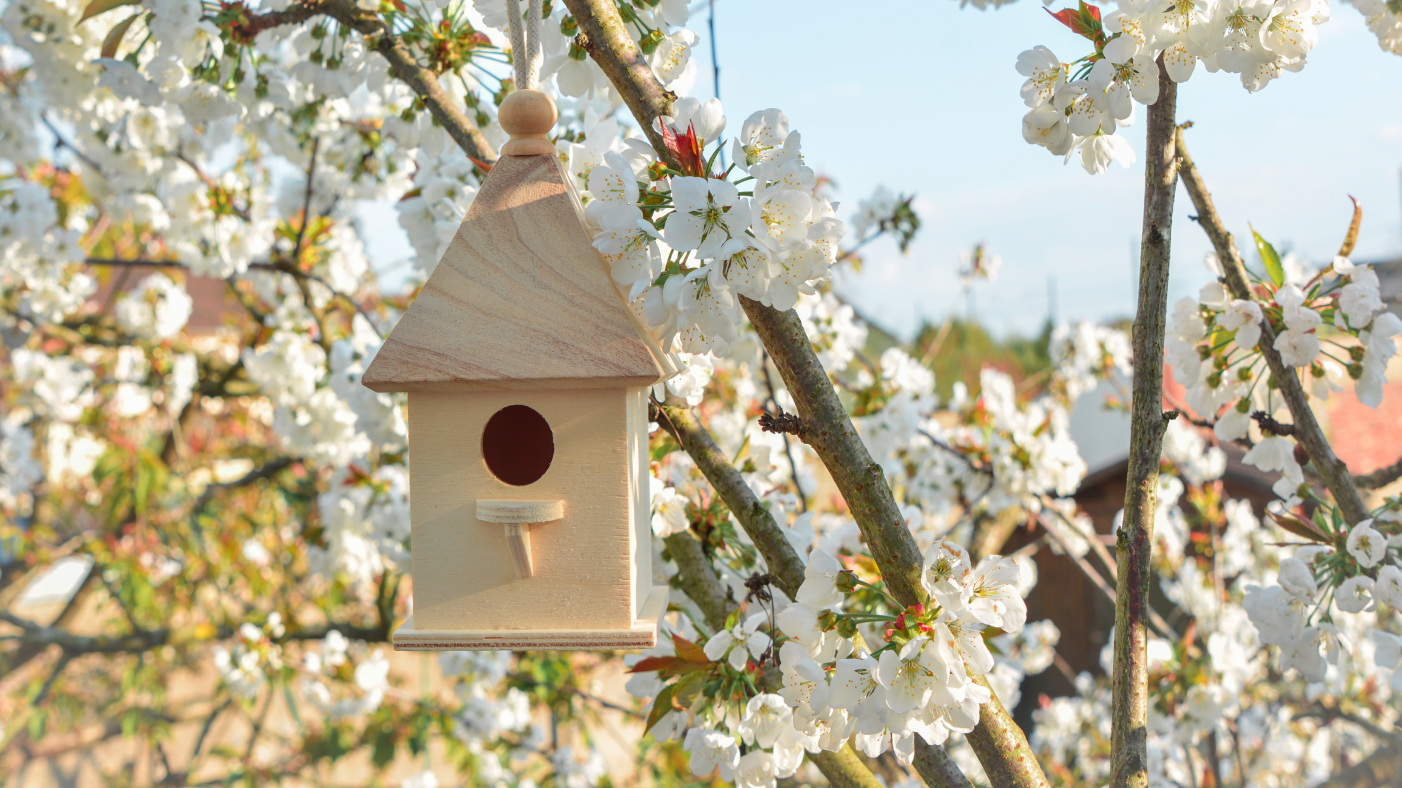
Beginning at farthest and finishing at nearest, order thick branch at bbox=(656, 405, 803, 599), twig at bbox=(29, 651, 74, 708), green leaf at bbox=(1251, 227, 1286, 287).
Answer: twig at bbox=(29, 651, 74, 708) < green leaf at bbox=(1251, 227, 1286, 287) < thick branch at bbox=(656, 405, 803, 599)


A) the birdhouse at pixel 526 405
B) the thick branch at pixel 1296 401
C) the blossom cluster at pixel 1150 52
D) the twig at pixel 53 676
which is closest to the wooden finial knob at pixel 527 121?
the birdhouse at pixel 526 405

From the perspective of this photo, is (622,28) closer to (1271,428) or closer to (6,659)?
(1271,428)

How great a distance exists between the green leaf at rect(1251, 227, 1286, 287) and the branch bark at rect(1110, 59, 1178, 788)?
458mm

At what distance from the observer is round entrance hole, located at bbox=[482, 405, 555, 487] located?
129cm

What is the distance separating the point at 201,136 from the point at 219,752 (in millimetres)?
3010

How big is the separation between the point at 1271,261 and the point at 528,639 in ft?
4.27

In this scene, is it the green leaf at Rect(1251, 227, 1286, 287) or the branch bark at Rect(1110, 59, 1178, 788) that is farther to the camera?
the green leaf at Rect(1251, 227, 1286, 287)

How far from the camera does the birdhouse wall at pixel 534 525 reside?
1025 mm

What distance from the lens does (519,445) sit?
1309 mm

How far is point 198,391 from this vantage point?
3877mm

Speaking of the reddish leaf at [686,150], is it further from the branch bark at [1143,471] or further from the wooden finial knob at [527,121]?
the branch bark at [1143,471]

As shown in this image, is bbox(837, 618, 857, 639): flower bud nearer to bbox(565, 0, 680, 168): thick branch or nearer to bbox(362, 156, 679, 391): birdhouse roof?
bbox(362, 156, 679, 391): birdhouse roof

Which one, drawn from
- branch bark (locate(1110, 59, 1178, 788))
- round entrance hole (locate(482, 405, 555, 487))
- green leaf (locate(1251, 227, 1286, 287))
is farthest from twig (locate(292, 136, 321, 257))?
green leaf (locate(1251, 227, 1286, 287))

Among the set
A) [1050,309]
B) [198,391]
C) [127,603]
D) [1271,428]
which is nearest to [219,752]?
[127,603]
